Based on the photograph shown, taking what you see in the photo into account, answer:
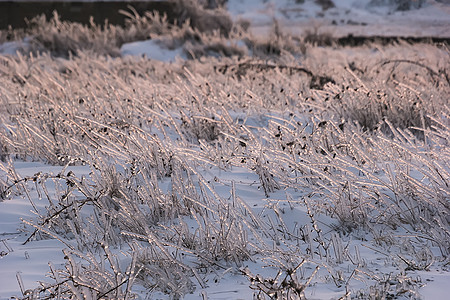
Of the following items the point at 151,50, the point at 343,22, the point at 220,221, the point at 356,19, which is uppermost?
the point at 220,221

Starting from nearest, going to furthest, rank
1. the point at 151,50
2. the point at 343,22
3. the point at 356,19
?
the point at 151,50
the point at 343,22
the point at 356,19

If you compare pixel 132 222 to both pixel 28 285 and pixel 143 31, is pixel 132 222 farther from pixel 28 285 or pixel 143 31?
pixel 143 31

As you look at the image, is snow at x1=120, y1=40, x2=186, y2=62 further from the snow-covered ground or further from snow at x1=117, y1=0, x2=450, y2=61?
the snow-covered ground

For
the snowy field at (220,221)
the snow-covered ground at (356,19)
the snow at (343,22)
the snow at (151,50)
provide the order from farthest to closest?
the snow-covered ground at (356,19) → the snow at (343,22) → the snow at (151,50) → the snowy field at (220,221)

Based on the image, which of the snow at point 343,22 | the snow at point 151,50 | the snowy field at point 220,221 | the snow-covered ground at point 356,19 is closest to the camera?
the snowy field at point 220,221

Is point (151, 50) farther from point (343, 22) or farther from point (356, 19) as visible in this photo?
point (356, 19)

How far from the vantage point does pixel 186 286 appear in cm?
195

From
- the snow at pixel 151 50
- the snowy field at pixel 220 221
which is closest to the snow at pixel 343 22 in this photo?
the snow at pixel 151 50

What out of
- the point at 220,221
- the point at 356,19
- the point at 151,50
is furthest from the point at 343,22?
the point at 220,221

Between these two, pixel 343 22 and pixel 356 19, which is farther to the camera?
pixel 356 19

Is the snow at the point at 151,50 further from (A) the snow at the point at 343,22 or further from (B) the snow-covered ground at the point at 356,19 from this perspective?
(B) the snow-covered ground at the point at 356,19

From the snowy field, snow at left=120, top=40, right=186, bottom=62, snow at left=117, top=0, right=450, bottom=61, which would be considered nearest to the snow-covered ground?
snow at left=117, top=0, right=450, bottom=61

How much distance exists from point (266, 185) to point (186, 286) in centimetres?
121

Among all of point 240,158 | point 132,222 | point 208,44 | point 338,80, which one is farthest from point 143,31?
point 132,222
